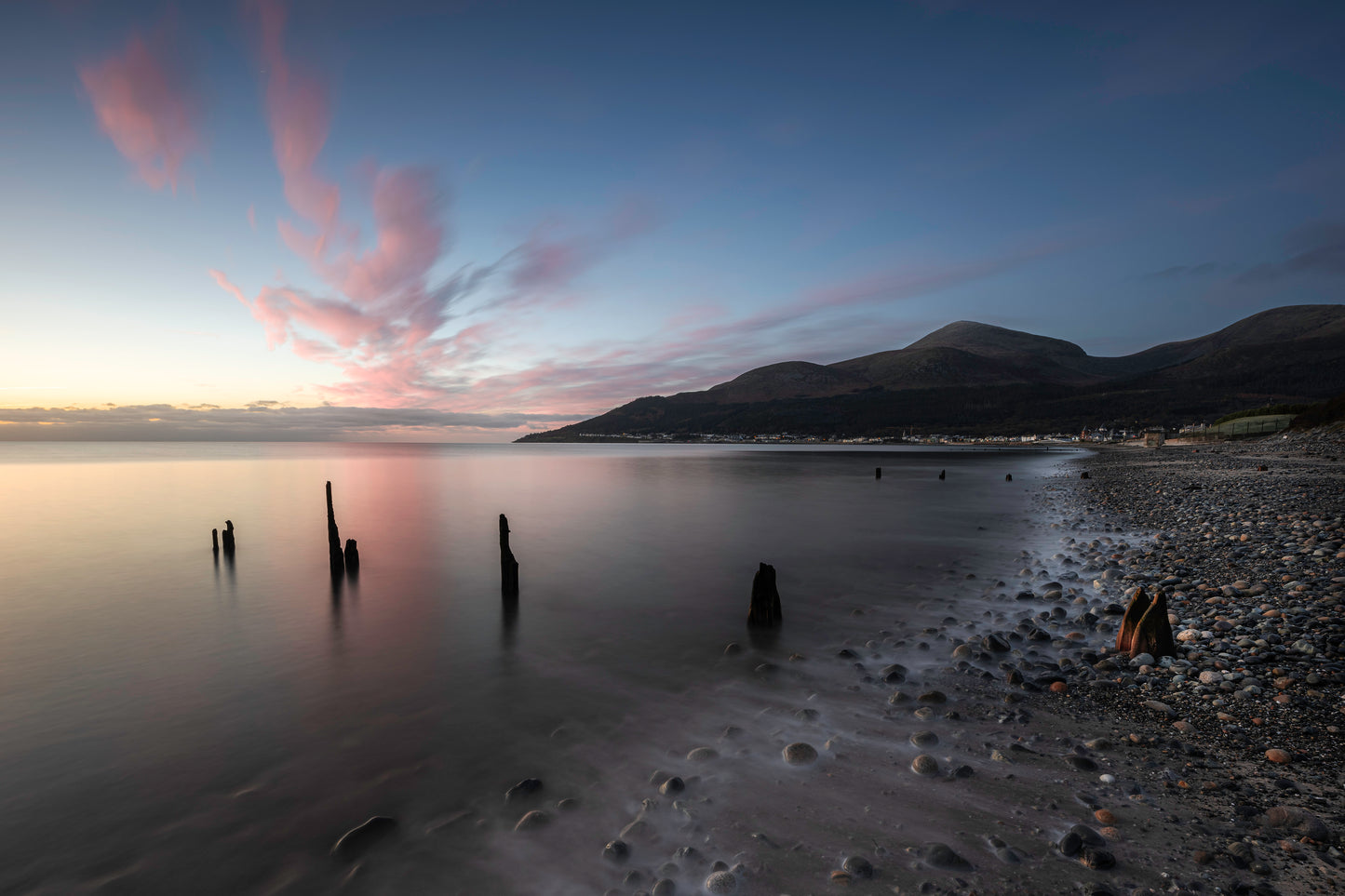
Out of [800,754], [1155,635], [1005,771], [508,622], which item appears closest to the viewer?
[1005,771]

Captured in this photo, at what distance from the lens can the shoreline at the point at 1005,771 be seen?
170 inches

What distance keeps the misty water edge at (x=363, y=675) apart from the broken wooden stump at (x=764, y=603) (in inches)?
25.9

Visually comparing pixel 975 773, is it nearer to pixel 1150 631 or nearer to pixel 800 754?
pixel 800 754

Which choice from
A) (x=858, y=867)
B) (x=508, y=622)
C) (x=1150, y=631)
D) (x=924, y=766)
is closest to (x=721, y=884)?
(x=858, y=867)

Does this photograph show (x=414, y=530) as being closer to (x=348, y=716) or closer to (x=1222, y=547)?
(x=348, y=716)

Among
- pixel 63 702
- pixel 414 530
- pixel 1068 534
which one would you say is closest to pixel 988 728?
pixel 63 702

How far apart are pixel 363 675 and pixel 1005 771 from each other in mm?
10281

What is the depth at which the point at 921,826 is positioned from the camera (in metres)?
4.90

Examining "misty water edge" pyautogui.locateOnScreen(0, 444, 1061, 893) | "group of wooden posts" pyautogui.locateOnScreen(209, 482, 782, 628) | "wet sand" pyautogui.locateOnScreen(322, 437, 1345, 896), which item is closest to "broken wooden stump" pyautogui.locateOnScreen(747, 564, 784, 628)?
"group of wooden posts" pyautogui.locateOnScreen(209, 482, 782, 628)

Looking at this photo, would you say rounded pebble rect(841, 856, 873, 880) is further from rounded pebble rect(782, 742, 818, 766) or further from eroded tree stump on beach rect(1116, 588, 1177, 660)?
eroded tree stump on beach rect(1116, 588, 1177, 660)

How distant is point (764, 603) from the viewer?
1174 cm

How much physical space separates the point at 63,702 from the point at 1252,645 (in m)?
18.4

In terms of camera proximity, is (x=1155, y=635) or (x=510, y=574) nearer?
(x=1155, y=635)


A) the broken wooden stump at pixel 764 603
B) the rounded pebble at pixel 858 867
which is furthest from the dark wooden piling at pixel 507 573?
the rounded pebble at pixel 858 867
